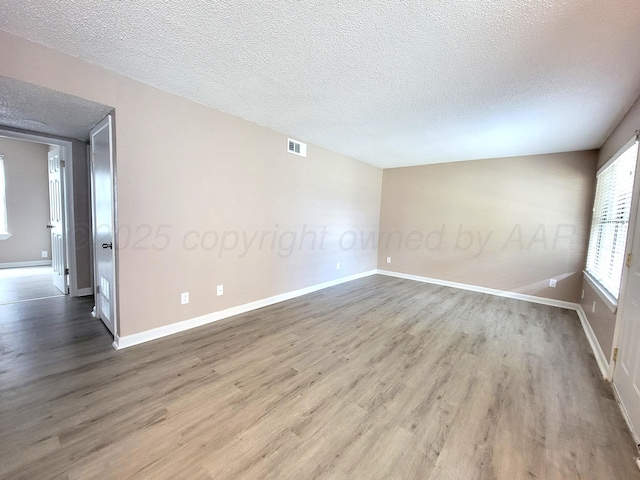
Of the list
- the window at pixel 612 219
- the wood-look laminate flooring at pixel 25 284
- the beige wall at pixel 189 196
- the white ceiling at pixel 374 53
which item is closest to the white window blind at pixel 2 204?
the wood-look laminate flooring at pixel 25 284

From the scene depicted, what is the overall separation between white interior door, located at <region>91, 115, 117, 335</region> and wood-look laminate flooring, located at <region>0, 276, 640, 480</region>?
0.31 metres

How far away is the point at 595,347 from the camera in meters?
Result: 2.73

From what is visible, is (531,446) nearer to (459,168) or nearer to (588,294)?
(588,294)

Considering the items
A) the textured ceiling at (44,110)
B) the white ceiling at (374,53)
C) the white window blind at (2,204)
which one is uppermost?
the white ceiling at (374,53)

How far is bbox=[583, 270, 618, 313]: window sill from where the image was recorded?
234 centimetres

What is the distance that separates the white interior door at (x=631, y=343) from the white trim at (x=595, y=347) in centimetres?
19

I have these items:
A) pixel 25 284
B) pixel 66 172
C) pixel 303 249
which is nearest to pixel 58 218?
pixel 66 172

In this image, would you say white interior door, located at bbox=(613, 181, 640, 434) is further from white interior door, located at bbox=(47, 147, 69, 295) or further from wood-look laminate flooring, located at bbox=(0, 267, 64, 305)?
wood-look laminate flooring, located at bbox=(0, 267, 64, 305)

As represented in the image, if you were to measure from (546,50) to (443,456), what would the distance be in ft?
8.62

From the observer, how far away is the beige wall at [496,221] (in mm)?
4113

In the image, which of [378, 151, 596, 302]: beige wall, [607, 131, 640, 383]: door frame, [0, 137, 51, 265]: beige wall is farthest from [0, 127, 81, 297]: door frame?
[607, 131, 640, 383]: door frame

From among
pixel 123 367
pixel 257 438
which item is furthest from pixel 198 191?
pixel 257 438

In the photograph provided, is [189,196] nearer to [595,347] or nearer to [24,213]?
[595,347]

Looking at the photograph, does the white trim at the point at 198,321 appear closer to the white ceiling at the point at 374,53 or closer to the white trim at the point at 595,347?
the white ceiling at the point at 374,53
